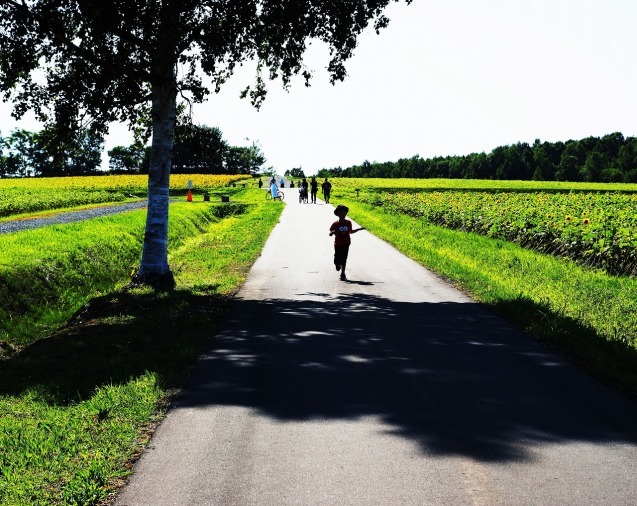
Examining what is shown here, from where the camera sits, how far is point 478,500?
374cm

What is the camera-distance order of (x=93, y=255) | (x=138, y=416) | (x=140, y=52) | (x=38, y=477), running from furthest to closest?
(x=93, y=255)
(x=140, y=52)
(x=138, y=416)
(x=38, y=477)

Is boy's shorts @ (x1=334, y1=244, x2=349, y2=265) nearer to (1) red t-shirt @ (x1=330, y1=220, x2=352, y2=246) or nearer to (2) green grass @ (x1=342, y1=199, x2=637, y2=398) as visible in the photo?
(1) red t-shirt @ (x1=330, y1=220, x2=352, y2=246)

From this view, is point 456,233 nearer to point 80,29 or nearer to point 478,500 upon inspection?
point 80,29

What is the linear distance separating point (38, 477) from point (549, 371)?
509 cm

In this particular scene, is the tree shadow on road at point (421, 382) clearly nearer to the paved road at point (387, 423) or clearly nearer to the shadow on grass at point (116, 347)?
the paved road at point (387, 423)

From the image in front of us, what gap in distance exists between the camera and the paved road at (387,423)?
3.92m

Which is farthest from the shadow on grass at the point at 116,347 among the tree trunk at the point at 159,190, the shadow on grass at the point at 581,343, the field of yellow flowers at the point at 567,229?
the field of yellow flowers at the point at 567,229

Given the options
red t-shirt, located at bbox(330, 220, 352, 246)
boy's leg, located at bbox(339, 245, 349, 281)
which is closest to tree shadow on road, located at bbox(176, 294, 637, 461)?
boy's leg, located at bbox(339, 245, 349, 281)

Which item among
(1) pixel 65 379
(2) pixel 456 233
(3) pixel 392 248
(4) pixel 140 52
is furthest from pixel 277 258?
(1) pixel 65 379

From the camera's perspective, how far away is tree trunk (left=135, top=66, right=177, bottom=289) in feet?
43.8

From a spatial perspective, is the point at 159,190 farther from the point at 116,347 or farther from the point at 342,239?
the point at 116,347

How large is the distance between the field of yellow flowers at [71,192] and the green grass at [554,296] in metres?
24.6

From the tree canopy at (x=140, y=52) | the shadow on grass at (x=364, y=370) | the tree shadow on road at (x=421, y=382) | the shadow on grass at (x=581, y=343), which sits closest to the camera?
the tree shadow on road at (x=421, y=382)

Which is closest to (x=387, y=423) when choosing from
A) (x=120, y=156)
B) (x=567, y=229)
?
(x=567, y=229)
